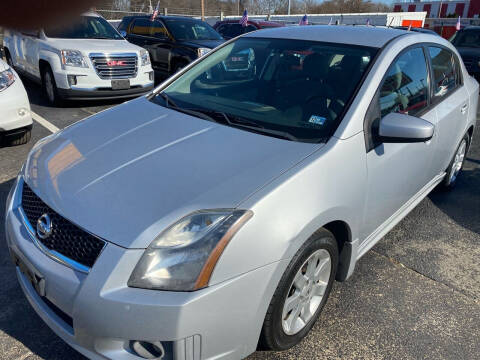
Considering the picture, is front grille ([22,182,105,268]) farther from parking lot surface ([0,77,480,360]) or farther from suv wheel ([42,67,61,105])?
suv wheel ([42,67,61,105])

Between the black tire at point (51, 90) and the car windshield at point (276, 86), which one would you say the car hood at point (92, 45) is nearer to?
the black tire at point (51, 90)

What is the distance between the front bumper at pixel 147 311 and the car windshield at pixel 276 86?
0.96m

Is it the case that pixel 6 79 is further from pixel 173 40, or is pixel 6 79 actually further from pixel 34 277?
pixel 173 40

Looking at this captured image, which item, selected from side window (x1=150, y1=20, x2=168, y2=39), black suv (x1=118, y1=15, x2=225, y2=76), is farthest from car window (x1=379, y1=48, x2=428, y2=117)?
side window (x1=150, y1=20, x2=168, y2=39)

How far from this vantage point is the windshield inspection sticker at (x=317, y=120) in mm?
2390

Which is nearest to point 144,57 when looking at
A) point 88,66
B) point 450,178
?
point 88,66

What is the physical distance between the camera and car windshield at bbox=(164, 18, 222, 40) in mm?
9016

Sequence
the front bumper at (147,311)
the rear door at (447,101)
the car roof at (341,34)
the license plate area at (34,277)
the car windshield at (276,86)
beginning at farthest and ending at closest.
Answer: the rear door at (447,101)
the car roof at (341,34)
the car windshield at (276,86)
the license plate area at (34,277)
the front bumper at (147,311)

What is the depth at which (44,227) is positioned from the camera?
1904mm

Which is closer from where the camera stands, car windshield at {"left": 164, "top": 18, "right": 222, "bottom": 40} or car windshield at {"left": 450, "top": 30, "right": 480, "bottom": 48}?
car windshield at {"left": 164, "top": 18, "right": 222, "bottom": 40}

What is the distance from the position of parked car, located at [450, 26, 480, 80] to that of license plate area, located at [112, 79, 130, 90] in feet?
23.8

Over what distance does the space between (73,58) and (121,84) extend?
824 mm

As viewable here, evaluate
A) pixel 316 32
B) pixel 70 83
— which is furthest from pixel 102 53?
pixel 316 32

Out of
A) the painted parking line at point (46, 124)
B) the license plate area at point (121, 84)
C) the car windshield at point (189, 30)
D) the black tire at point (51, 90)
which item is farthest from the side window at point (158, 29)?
the painted parking line at point (46, 124)
